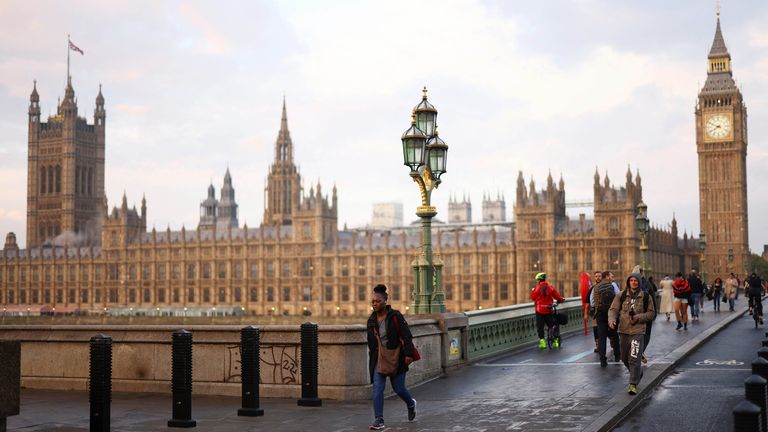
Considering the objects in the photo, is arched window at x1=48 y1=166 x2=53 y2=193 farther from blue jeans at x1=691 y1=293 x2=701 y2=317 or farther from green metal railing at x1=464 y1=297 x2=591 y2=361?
green metal railing at x1=464 y1=297 x2=591 y2=361

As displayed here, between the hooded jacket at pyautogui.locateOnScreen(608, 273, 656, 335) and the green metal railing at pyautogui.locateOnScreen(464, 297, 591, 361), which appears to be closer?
the hooded jacket at pyautogui.locateOnScreen(608, 273, 656, 335)

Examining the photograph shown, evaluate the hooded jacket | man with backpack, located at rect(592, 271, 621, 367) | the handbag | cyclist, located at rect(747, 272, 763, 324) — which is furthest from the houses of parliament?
the handbag

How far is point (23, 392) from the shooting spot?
56.3 ft

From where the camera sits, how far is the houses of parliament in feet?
337

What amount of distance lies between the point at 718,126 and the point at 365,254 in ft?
165

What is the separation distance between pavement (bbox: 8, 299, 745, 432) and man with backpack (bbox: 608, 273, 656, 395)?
2.07 feet

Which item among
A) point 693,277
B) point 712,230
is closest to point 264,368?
point 693,277

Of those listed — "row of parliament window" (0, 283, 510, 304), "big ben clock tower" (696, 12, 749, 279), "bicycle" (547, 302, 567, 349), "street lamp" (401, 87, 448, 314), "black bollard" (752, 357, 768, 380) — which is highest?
"big ben clock tower" (696, 12, 749, 279)

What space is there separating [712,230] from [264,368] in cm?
11656

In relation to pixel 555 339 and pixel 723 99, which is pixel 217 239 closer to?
pixel 723 99

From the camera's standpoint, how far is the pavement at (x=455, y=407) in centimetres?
1302

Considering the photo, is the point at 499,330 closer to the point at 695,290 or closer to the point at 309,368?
the point at 309,368

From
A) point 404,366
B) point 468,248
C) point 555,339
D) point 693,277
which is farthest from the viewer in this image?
point 468,248

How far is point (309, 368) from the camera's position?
14836 mm
